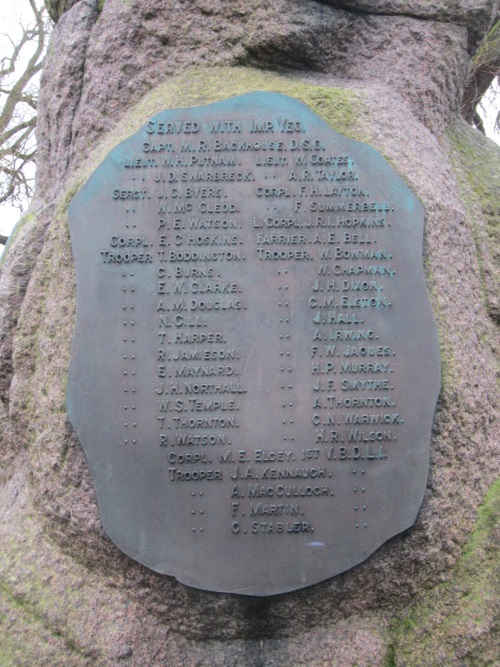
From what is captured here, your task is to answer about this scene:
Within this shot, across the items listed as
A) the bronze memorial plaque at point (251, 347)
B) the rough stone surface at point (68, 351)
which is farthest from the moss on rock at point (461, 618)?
the bronze memorial plaque at point (251, 347)

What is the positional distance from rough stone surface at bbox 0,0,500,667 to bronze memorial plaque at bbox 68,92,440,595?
0.13 meters

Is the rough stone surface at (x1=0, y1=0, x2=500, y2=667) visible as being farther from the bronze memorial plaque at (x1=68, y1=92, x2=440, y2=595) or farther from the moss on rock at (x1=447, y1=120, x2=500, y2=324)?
the bronze memorial plaque at (x1=68, y1=92, x2=440, y2=595)

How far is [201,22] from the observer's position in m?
3.14

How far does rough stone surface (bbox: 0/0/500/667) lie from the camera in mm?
2521

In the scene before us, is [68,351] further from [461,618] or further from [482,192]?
[482,192]

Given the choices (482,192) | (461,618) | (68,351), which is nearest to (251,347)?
(68,351)

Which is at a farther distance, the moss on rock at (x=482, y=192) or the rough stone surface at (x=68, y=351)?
the moss on rock at (x=482, y=192)

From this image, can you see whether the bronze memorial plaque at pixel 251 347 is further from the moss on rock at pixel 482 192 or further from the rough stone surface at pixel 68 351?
the moss on rock at pixel 482 192

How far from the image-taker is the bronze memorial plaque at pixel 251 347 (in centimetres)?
249

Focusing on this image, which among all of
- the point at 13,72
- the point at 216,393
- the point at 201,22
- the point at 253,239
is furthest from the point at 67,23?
the point at 13,72

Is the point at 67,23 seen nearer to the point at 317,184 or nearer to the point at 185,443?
the point at 317,184

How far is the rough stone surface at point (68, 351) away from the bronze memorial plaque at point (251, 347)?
0.13m

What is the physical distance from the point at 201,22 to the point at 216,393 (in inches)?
77.6

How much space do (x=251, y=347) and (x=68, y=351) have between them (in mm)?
840
